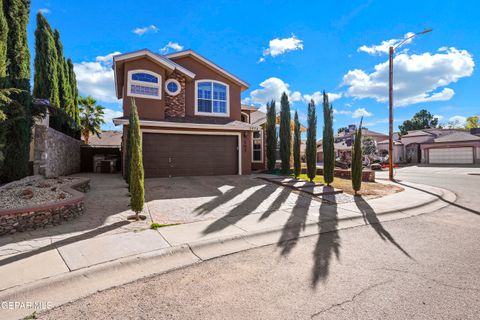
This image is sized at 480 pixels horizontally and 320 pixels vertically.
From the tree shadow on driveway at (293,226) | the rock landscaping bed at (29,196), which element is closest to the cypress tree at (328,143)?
the tree shadow on driveway at (293,226)

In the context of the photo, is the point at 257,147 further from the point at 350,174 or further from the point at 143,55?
the point at 143,55

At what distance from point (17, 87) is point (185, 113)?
7.42 m

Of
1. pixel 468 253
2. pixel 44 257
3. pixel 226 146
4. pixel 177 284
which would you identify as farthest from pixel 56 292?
pixel 226 146

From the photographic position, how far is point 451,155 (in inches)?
1211

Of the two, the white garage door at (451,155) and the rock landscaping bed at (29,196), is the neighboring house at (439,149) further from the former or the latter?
the rock landscaping bed at (29,196)

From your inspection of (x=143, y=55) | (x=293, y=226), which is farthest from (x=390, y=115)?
(x=143, y=55)

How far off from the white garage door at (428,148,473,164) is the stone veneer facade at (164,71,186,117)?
112 feet

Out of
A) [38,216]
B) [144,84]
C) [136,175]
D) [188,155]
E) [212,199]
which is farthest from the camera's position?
[188,155]

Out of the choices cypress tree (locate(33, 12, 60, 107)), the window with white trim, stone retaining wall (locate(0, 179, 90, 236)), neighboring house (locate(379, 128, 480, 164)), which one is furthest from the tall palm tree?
neighboring house (locate(379, 128, 480, 164))

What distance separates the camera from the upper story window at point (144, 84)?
12539 mm

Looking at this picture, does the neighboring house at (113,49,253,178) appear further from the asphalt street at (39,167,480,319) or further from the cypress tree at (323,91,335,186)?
the asphalt street at (39,167,480,319)

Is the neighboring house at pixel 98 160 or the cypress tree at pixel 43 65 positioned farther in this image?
the neighboring house at pixel 98 160

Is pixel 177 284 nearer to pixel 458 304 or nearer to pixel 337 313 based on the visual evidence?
pixel 337 313

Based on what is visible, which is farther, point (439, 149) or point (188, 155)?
point (439, 149)
